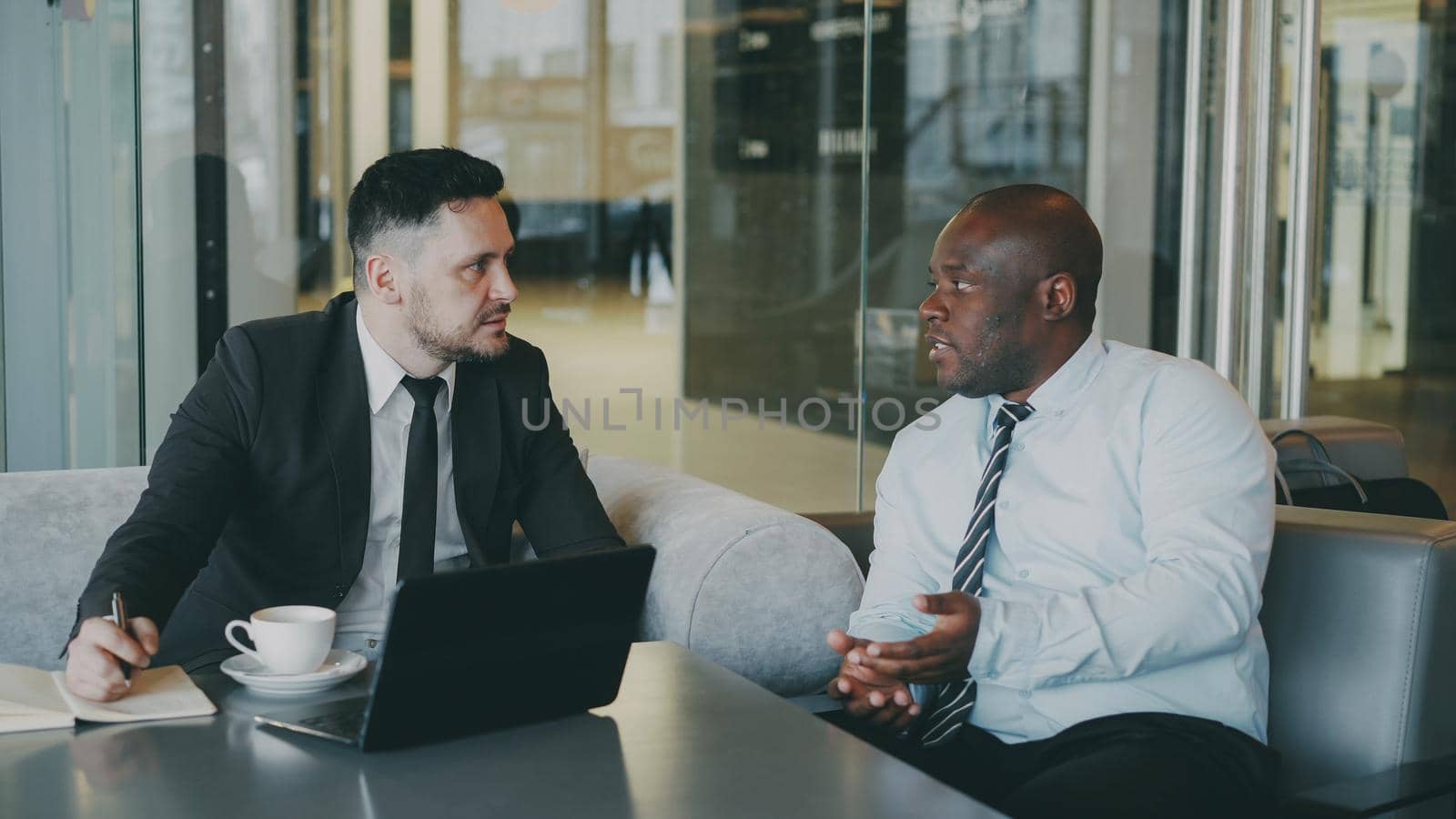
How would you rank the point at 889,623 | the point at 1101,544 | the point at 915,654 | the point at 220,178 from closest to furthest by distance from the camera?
the point at 915,654, the point at 1101,544, the point at 889,623, the point at 220,178

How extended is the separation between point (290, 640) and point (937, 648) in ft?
2.58

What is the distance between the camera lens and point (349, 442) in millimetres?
2271

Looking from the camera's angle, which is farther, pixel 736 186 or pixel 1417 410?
pixel 1417 410

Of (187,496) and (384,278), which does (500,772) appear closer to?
(187,496)

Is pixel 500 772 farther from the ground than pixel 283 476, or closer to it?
closer to it

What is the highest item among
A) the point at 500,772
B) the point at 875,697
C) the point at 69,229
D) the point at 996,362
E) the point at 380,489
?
the point at 69,229

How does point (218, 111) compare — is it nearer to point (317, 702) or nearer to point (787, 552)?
point (787, 552)

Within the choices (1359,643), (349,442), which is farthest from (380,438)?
(1359,643)

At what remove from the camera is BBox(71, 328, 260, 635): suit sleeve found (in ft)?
6.13

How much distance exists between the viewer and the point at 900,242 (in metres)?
5.55

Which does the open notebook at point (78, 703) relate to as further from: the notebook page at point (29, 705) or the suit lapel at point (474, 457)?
the suit lapel at point (474, 457)

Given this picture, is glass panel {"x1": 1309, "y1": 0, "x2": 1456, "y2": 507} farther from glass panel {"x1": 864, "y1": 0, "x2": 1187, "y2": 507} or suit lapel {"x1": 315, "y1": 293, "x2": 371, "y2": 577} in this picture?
suit lapel {"x1": 315, "y1": 293, "x2": 371, "y2": 577}

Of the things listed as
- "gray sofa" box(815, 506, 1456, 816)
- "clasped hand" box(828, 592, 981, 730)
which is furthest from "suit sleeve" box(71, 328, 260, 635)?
"gray sofa" box(815, 506, 1456, 816)

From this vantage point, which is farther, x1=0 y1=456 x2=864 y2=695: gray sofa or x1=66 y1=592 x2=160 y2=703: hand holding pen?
x1=0 y1=456 x2=864 y2=695: gray sofa
